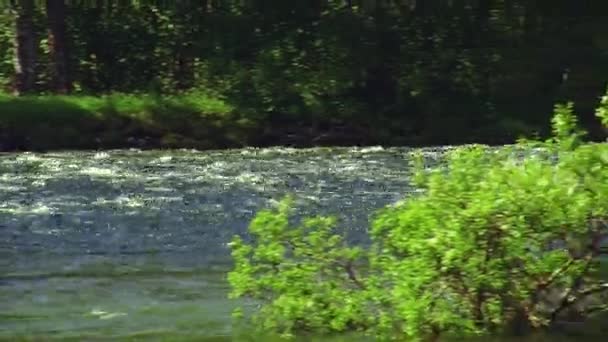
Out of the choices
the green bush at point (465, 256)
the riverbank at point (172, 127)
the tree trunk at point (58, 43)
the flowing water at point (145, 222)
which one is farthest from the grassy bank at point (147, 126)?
the green bush at point (465, 256)

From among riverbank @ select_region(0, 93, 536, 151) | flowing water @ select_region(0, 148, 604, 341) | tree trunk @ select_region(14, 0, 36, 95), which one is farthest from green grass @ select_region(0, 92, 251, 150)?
tree trunk @ select_region(14, 0, 36, 95)

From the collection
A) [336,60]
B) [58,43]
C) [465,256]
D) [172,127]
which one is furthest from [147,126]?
[465,256]

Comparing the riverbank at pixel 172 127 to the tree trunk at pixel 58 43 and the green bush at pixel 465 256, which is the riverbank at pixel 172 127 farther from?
the green bush at pixel 465 256

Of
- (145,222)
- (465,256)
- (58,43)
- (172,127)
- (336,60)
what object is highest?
(465,256)

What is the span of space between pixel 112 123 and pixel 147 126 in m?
0.74

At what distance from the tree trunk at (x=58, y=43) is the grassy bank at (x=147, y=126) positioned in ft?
9.75

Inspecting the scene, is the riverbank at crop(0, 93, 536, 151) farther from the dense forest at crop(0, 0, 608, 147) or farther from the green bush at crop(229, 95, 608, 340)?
the green bush at crop(229, 95, 608, 340)

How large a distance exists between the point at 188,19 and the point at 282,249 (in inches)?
1051

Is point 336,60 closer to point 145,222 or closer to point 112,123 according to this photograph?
point 112,123

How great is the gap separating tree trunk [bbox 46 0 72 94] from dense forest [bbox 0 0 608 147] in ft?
0.11

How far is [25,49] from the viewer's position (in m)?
35.4

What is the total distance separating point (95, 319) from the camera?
40.6 ft

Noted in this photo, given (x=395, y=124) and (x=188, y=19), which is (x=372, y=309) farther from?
(x=188, y=19)

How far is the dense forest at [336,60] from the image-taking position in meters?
32.8
